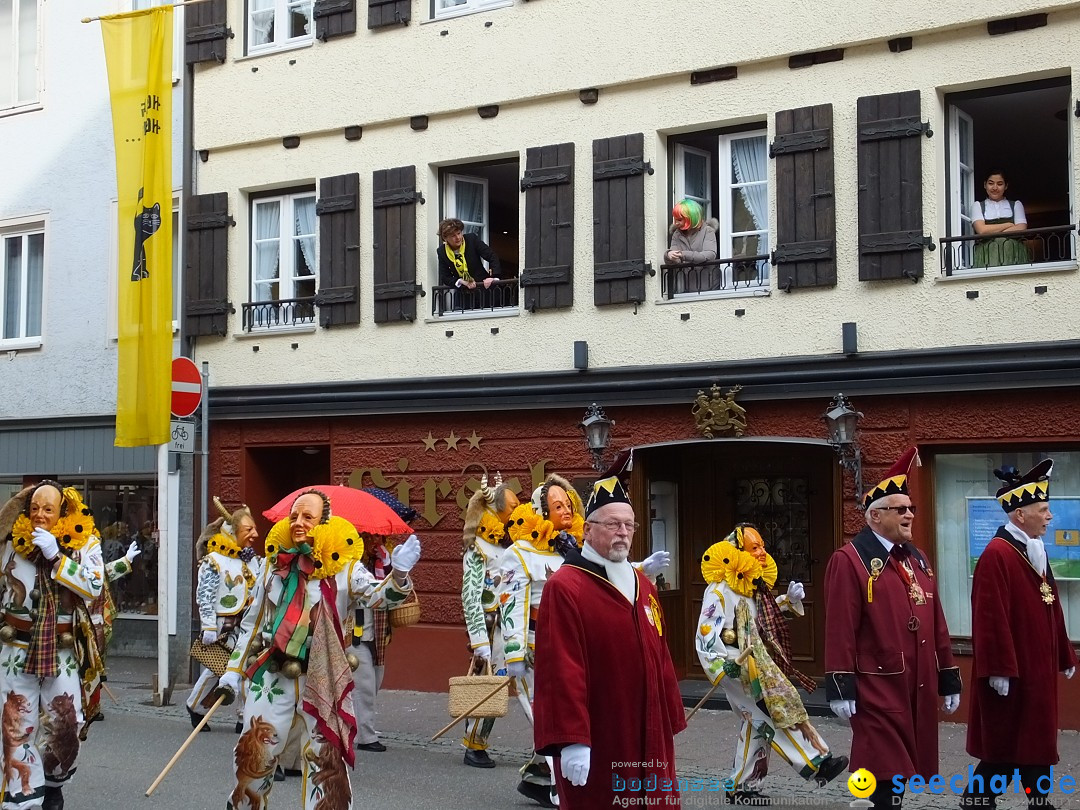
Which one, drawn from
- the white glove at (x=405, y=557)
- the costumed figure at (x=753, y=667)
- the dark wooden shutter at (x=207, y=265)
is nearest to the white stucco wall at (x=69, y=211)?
the dark wooden shutter at (x=207, y=265)

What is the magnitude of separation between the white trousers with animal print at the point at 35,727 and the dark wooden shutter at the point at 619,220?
7221mm

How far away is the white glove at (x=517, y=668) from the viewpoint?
1010 centimetres

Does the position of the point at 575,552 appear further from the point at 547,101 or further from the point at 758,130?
the point at 547,101

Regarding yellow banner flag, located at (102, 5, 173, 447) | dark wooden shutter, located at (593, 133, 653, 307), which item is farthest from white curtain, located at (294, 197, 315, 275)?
dark wooden shutter, located at (593, 133, 653, 307)

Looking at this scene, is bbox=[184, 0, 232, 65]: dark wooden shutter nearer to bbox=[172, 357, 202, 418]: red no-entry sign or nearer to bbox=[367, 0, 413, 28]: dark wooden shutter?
bbox=[367, 0, 413, 28]: dark wooden shutter

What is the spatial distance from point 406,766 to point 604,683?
215 inches

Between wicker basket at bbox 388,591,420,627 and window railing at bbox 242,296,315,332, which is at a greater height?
window railing at bbox 242,296,315,332

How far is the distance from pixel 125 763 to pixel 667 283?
22.3 ft

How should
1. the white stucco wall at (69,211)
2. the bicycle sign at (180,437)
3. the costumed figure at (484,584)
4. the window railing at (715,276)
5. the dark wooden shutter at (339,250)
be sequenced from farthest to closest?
the white stucco wall at (69,211), the dark wooden shutter at (339,250), the bicycle sign at (180,437), the window railing at (715,276), the costumed figure at (484,584)

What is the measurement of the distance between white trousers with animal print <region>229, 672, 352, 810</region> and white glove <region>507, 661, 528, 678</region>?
2.25 m

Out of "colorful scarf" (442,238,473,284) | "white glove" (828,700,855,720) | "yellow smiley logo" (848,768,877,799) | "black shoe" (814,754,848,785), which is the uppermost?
"colorful scarf" (442,238,473,284)

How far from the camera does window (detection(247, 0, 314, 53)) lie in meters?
→ 17.6

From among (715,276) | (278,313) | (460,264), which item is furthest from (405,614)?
(278,313)

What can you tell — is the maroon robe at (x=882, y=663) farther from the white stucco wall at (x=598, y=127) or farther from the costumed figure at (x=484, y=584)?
the white stucco wall at (x=598, y=127)
